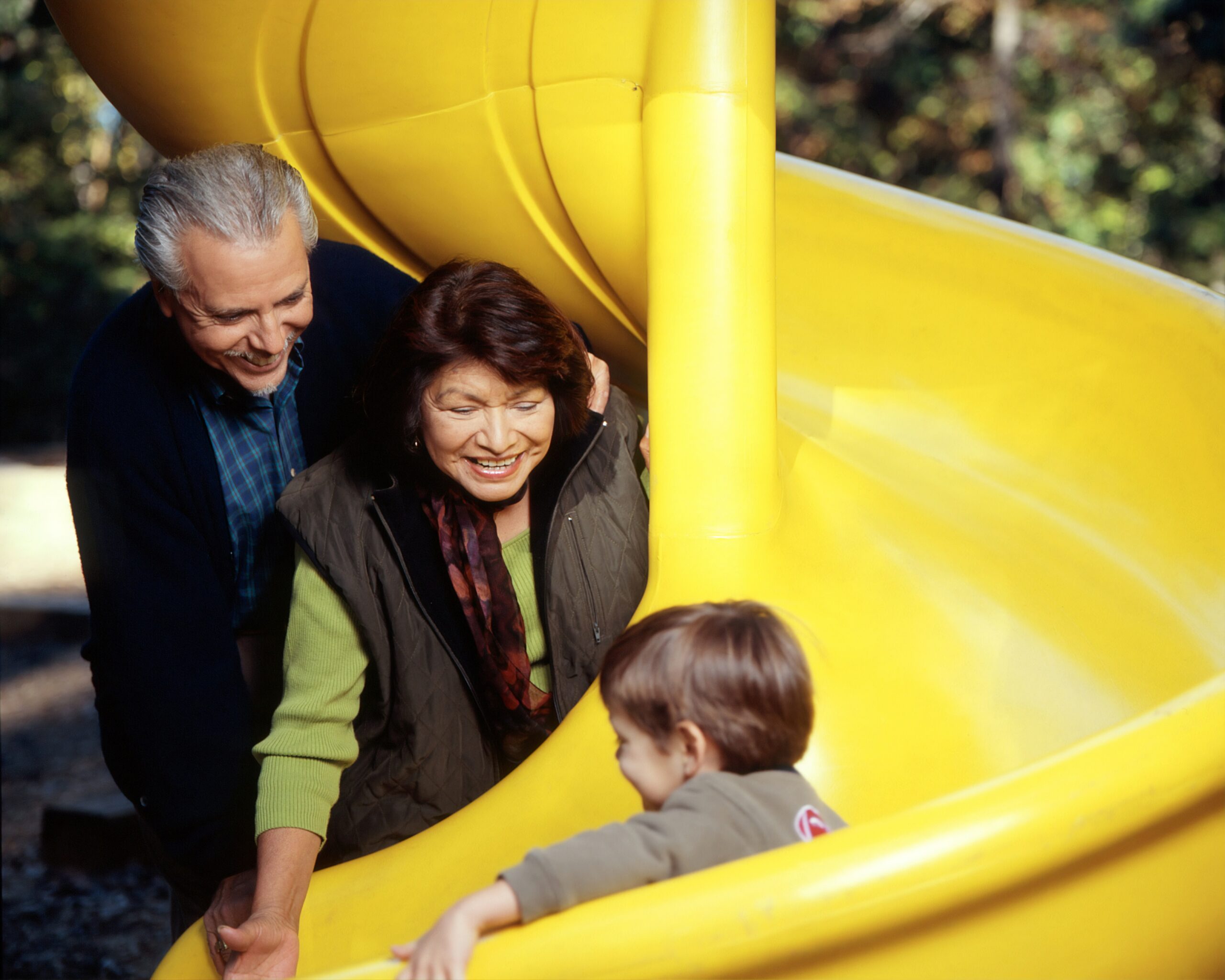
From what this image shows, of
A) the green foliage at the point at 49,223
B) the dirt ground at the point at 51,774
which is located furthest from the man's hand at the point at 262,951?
the green foliage at the point at 49,223

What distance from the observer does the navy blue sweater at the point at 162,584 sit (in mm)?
1661

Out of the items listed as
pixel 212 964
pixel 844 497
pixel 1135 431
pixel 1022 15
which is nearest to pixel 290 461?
pixel 212 964

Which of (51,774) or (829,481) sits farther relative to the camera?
(51,774)

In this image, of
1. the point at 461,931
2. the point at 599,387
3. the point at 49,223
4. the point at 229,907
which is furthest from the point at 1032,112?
the point at 461,931

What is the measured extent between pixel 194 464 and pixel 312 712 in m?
0.36

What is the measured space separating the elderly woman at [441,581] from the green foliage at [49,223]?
7041 millimetres

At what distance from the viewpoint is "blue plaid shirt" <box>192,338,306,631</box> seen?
1.74m

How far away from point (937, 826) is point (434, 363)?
0.83m

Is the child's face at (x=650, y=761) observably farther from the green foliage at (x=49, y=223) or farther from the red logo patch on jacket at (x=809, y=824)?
the green foliage at (x=49, y=223)

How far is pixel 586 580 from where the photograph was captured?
66.9 inches

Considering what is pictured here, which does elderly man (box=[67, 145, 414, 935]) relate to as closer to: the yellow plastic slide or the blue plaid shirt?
the blue plaid shirt

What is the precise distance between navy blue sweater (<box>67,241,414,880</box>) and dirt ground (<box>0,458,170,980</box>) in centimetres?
110

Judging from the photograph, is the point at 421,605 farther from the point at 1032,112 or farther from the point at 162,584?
the point at 1032,112

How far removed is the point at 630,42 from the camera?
1.80 m
